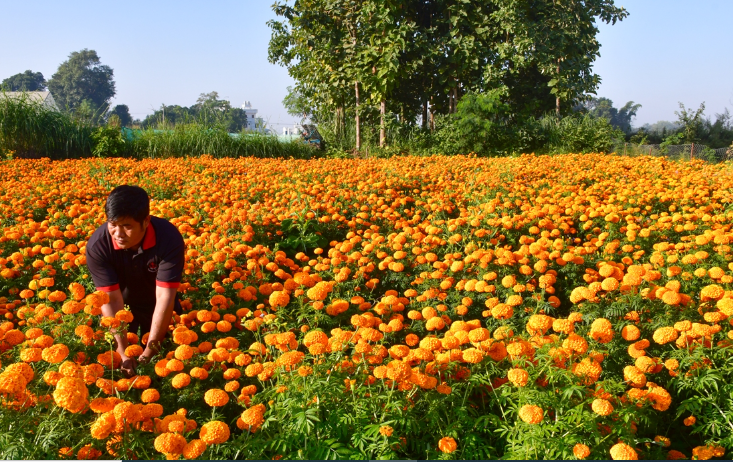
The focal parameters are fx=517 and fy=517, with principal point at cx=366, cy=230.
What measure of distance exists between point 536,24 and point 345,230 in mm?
14641

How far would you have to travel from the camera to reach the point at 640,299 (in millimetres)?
2764

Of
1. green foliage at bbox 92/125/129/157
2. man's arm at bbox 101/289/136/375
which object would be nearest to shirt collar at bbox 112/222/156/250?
man's arm at bbox 101/289/136/375

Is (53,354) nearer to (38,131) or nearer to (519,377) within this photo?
(519,377)

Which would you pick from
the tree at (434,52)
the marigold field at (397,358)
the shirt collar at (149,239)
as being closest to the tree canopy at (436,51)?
the tree at (434,52)

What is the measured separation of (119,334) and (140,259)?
826 millimetres

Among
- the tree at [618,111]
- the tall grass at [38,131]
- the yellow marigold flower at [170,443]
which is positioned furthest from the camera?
the tree at [618,111]

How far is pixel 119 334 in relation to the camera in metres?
2.32

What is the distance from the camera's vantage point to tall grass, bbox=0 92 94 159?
1116 cm

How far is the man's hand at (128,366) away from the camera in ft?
7.68

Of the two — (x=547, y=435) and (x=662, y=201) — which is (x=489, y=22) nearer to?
(x=662, y=201)

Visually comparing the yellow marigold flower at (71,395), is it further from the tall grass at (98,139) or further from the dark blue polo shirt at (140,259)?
the tall grass at (98,139)

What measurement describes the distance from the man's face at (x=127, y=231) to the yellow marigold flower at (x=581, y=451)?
2222 millimetres

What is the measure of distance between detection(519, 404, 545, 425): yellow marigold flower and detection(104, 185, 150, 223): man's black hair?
1995 millimetres

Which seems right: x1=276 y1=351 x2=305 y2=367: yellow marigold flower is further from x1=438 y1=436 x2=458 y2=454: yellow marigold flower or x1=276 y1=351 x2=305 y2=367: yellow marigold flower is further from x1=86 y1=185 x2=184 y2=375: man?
x1=86 y1=185 x2=184 y2=375: man
